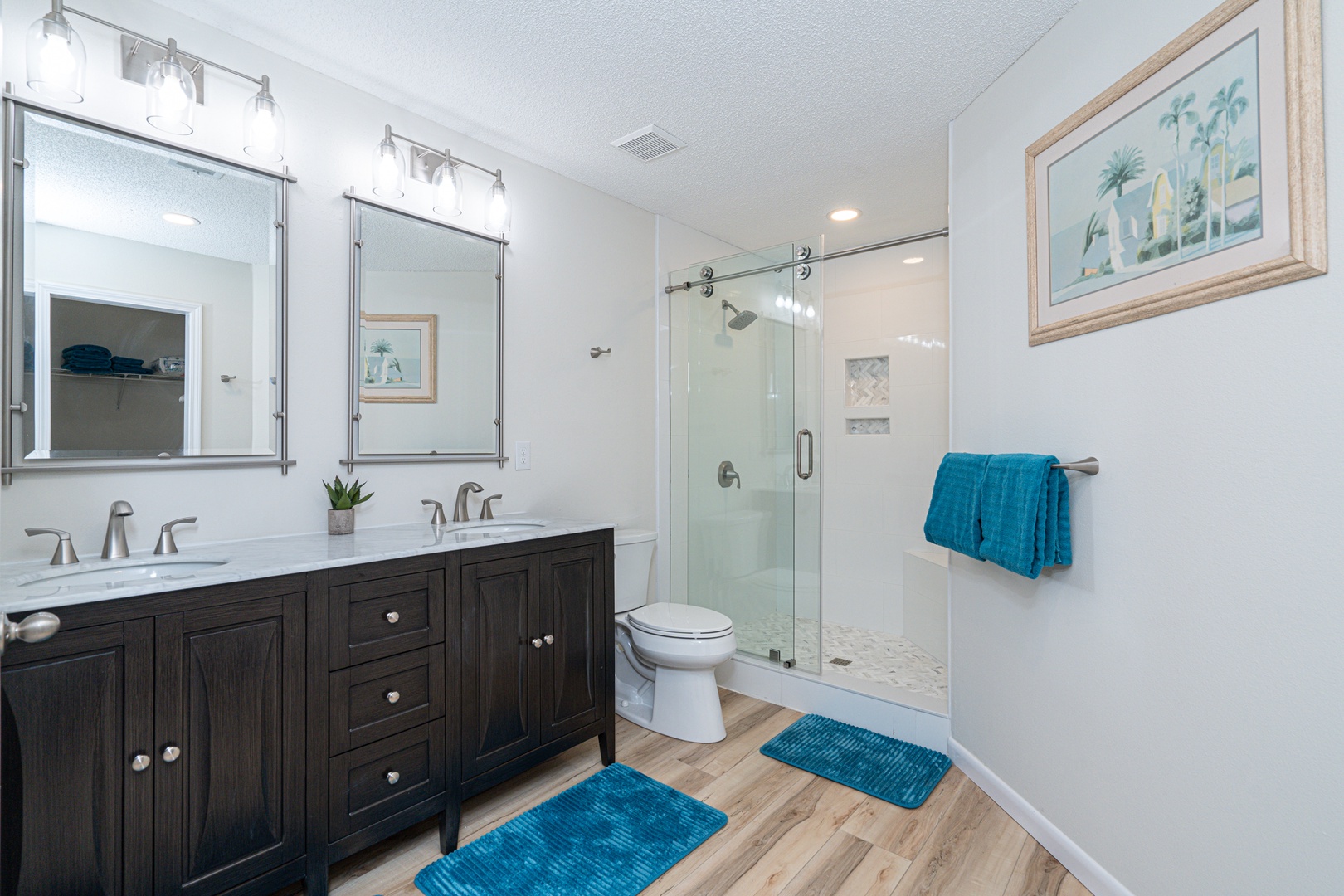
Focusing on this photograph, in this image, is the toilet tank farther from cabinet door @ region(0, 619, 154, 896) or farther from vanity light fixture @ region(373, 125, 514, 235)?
cabinet door @ region(0, 619, 154, 896)

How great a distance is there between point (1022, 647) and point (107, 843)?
2.27 meters

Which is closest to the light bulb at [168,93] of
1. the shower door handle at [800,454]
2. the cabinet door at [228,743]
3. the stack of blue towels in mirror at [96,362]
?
the stack of blue towels in mirror at [96,362]

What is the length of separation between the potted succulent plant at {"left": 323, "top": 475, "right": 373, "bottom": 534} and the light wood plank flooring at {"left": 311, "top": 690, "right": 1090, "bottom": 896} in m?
0.91

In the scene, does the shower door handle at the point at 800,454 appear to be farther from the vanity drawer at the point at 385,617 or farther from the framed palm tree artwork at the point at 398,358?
the vanity drawer at the point at 385,617

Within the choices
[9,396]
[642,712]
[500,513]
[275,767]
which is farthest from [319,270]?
[642,712]

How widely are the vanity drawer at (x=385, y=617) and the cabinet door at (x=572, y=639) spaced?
1.24ft

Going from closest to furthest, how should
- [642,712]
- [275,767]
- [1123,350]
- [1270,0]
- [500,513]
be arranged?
[1270,0] → [275,767] → [1123,350] → [500,513] → [642,712]

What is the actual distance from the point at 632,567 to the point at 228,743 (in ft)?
5.67

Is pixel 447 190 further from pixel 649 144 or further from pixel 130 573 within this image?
pixel 130 573

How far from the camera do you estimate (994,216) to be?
2.12 metres

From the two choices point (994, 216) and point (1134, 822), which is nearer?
point (1134, 822)

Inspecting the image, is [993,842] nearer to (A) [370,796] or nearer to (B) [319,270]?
(A) [370,796]

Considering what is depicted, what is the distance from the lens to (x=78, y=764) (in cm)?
124

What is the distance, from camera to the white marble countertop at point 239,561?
1.26m
